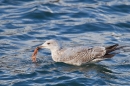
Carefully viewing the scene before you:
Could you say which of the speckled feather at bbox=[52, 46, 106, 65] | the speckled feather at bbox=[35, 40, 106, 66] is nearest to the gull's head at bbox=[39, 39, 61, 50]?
the speckled feather at bbox=[35, 40, 106, 66]

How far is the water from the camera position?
1163cm

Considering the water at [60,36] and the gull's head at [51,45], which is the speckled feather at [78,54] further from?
the water at [60,36]

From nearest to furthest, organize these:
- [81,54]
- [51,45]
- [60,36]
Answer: [81,54] < [51,45] < [60,36]

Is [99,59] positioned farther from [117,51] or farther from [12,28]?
[12,28]

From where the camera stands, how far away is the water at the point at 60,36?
11633 millimetres

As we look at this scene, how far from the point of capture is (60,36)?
15.0m

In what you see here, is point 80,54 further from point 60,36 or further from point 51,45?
point 60,36

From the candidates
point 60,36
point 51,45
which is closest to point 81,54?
point 51,45

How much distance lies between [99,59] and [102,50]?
22 centimetres

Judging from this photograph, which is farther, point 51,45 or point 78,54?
point 51,45

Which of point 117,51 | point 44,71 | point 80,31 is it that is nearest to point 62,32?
point 80,31

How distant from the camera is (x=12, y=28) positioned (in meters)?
15.5

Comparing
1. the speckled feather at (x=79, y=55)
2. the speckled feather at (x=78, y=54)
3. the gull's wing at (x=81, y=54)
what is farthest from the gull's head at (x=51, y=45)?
the gull's wing at (x=81, y=54)

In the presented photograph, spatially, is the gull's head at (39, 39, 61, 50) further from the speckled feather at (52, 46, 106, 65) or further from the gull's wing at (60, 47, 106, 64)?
the gull's wing at (60, 47, 106, 64)
